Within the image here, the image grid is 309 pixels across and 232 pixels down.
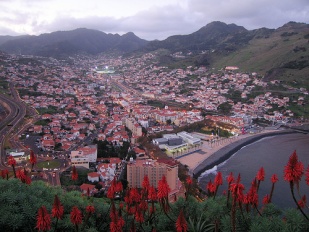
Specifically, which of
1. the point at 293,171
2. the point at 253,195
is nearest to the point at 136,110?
the point at 253,195

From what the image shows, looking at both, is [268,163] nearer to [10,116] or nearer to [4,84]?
[10,116]

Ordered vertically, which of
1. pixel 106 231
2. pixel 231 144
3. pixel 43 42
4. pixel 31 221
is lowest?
pixel 231 144

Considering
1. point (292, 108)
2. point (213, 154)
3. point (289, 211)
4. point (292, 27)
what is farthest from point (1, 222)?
point (292, 27)

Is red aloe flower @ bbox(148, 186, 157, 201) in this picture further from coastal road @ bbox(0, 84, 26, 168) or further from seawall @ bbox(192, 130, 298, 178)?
coastal road @ bbox(0, 84, 26, 168)

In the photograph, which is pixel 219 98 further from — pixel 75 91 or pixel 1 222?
pixel 1 222

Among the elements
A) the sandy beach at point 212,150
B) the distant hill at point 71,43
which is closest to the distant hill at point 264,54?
the sandy beach at point 212,150

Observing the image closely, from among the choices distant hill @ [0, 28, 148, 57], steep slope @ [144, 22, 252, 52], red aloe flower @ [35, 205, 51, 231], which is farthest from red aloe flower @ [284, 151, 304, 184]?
distant hill @ [0, 28, 148, 57]

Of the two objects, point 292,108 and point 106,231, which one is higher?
point 106,231

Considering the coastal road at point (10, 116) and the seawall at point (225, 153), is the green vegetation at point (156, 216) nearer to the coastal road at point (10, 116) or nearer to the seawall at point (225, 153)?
the coastal road at point (10, 116)
